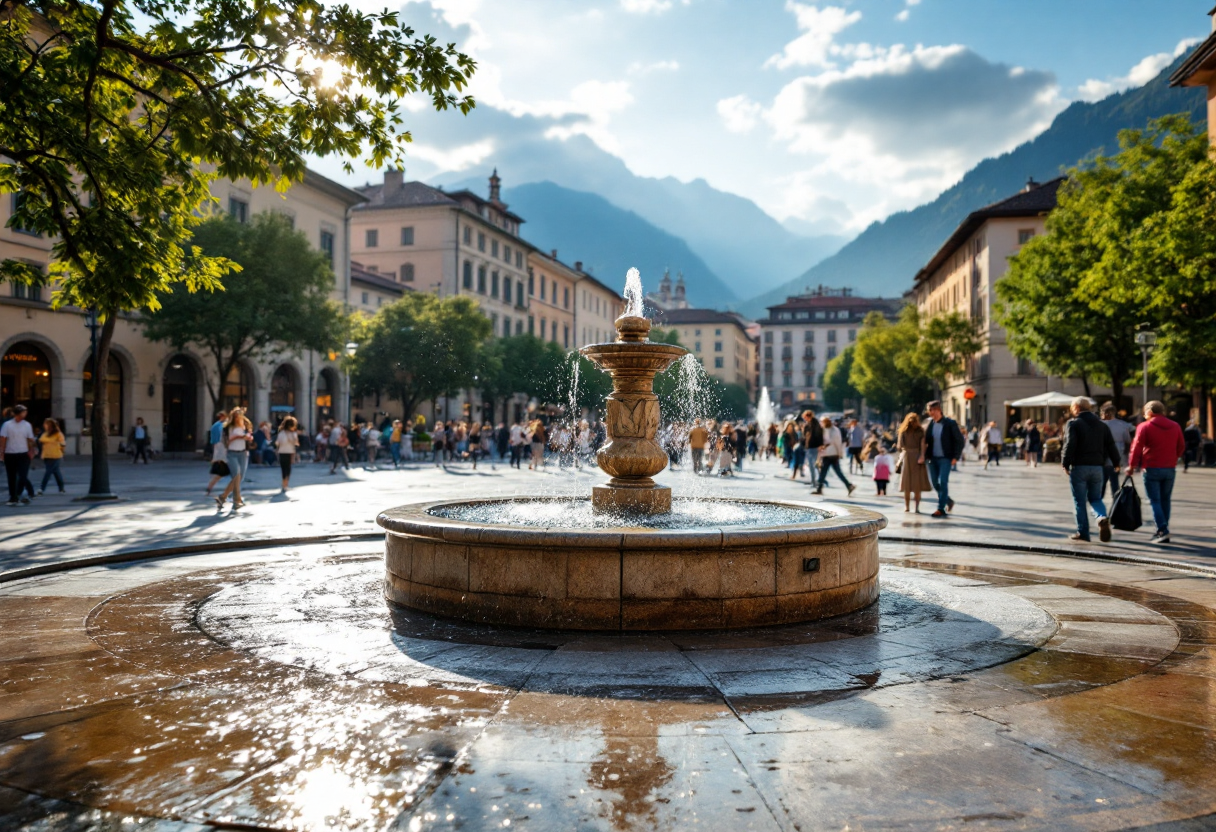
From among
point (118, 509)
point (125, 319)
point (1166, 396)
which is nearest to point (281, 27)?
point (118, 509)

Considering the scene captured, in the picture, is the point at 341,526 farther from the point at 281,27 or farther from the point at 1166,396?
the point at 1166,396

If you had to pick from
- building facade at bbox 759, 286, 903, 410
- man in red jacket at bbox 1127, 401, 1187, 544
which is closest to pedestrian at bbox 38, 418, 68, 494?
man in red jacket at bbox 1127, 401, 1187, 544

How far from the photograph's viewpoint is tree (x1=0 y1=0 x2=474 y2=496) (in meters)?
8.29

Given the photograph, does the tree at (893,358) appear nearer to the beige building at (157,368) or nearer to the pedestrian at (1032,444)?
the pedestrian at (1032,444)

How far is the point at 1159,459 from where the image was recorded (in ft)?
36.6

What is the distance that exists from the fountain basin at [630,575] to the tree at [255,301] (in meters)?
27.7

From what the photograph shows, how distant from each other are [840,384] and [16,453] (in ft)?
369

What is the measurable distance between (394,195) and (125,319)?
2864cm

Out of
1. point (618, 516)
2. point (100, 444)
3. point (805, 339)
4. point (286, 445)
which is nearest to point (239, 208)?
point (286, 445)

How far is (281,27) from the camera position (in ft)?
27.7

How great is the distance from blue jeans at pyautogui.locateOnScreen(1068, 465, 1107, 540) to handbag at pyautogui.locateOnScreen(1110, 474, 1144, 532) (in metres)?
0.29

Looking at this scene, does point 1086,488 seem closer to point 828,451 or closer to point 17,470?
point 828,451

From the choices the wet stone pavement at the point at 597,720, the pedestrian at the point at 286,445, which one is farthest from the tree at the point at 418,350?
the wet stone pavement at the point at 597,720

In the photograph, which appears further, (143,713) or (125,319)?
(125,319)
